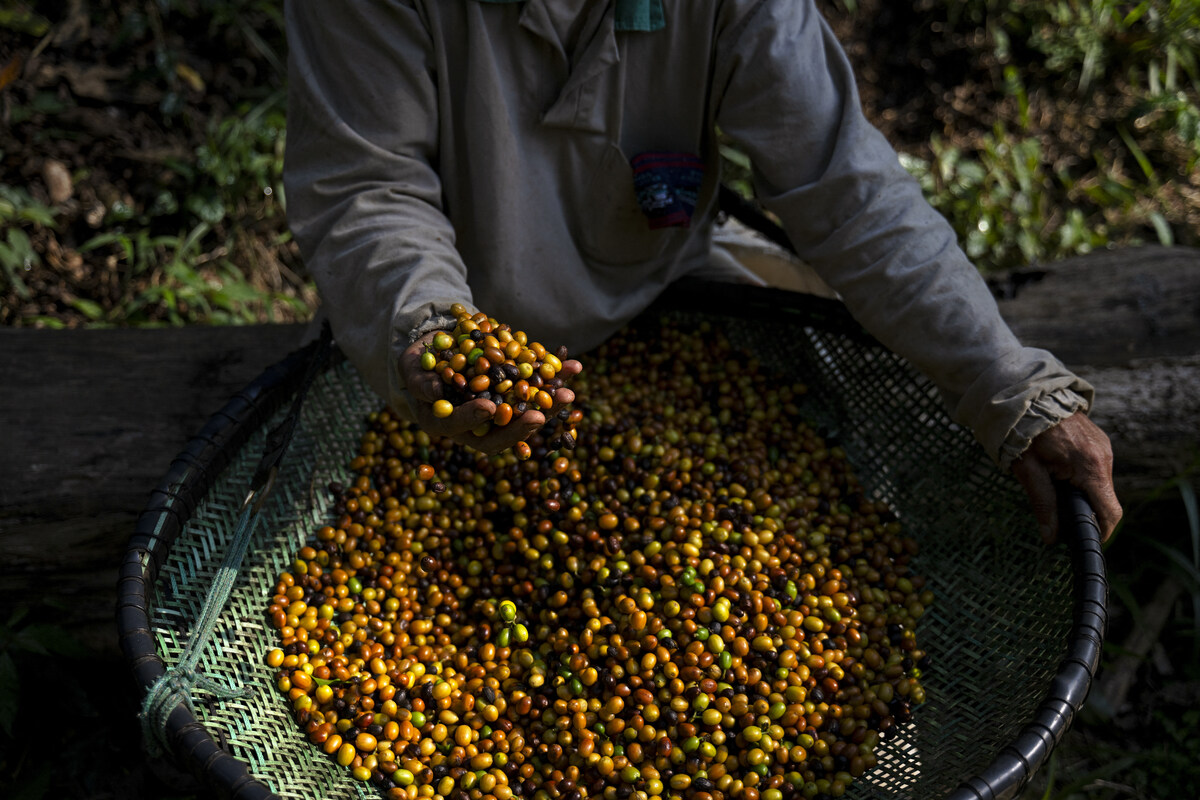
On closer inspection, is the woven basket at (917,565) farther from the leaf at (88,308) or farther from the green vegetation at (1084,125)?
the green vegetation at (1084,125)

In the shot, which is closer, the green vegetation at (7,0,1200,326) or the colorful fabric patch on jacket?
the colorful fabric patch on jacket

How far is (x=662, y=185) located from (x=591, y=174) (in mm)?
172

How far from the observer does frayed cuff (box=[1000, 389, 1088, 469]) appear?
69.0 inches

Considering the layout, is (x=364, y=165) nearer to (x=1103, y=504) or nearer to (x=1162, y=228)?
(x=1103, y=504)

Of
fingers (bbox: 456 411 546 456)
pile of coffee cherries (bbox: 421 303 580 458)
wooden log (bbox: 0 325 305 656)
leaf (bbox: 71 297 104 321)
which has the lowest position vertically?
leaf (bbox: 71 297 104 321)

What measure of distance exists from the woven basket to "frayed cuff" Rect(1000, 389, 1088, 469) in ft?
0.47

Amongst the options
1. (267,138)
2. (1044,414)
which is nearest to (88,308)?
(267,138)

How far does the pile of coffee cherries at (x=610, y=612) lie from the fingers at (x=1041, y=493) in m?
0.31

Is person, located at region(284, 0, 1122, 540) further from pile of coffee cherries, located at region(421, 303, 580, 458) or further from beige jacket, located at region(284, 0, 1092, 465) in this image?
pile of coffee cherries, located at region(421, 303, 580, 458)

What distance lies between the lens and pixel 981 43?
165 inches

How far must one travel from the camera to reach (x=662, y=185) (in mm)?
2049

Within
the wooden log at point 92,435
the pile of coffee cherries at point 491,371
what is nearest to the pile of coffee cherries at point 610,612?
the pile of coffee cherries at point 491,371

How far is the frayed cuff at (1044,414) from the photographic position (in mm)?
1753

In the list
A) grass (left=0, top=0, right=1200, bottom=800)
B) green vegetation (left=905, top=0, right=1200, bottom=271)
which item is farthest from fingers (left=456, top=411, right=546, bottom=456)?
green vegetation (left=905, top=0, right=1200, bottom=271)
